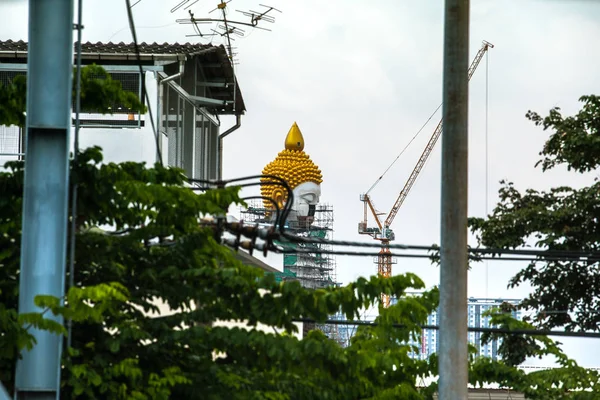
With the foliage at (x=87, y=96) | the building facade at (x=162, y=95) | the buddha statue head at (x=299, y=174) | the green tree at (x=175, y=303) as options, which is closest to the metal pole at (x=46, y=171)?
the green tree at (x=175, y=303)

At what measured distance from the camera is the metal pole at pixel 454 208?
10469 millimetres

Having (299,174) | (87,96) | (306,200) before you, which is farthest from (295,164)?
(87,96)

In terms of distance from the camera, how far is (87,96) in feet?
40.7

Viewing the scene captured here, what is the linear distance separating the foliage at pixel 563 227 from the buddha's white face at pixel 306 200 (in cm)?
6925

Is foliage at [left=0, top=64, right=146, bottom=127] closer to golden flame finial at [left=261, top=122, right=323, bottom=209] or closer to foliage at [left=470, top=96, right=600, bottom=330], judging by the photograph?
foliage at [left=470, top=96, right=600, bottom=330]

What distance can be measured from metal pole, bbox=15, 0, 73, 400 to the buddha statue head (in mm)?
84038

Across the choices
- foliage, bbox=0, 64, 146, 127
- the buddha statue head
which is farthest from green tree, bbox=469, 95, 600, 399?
the buddha statue head

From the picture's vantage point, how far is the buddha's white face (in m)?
97.6

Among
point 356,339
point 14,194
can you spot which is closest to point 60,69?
point 14,194

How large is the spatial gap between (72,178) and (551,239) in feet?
54.5

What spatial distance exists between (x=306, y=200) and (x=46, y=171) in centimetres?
8754

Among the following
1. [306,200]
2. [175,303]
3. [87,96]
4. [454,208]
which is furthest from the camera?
[306,200]

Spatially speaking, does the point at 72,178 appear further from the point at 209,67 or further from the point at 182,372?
the point at 209,67

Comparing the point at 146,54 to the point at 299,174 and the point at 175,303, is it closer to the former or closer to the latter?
the point at 175,303
